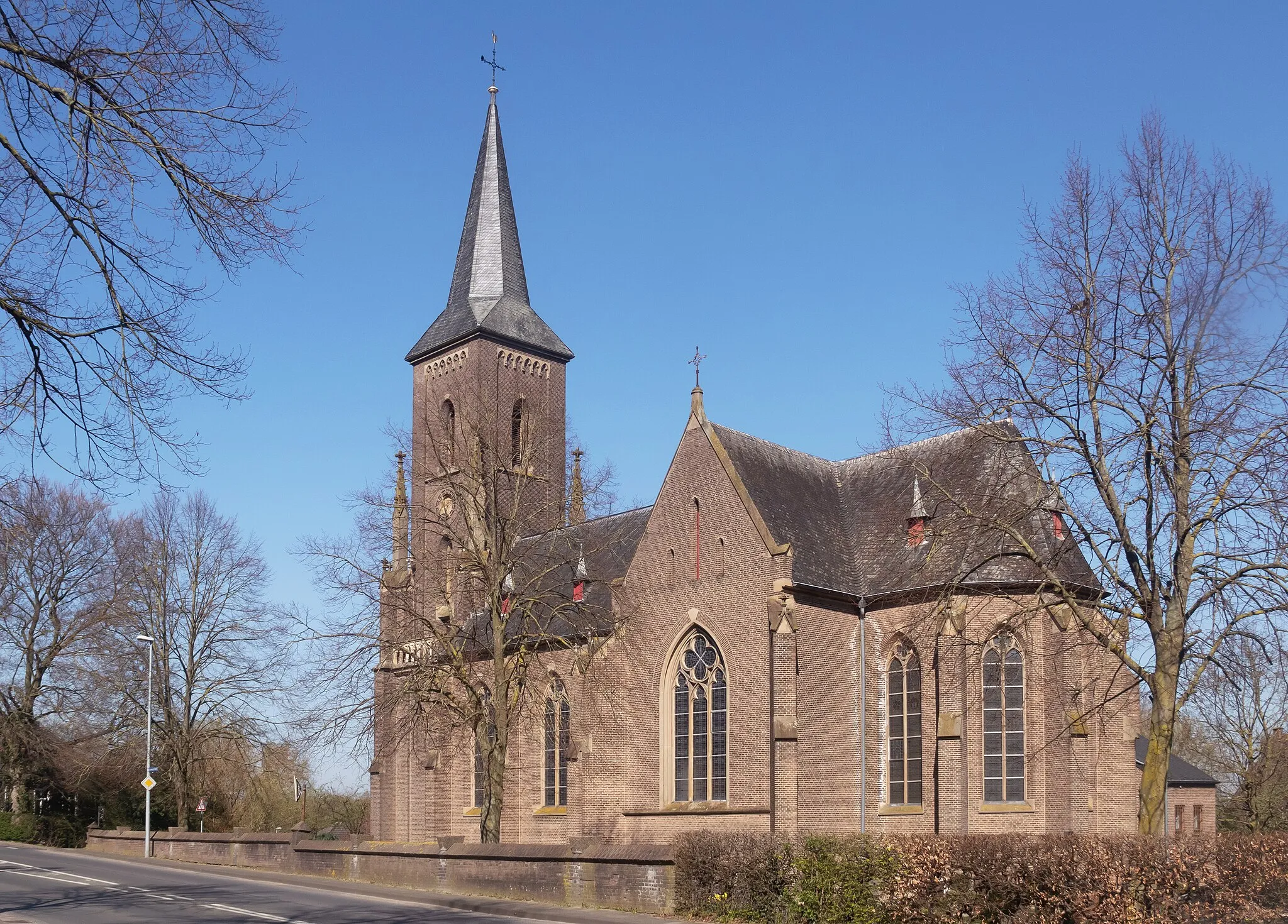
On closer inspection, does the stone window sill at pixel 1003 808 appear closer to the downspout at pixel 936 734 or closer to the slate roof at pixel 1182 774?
the downspout at pixel 936 734

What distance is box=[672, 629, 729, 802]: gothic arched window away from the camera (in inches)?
1217

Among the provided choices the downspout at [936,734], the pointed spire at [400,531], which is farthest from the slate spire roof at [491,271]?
the downspout at [936,734]

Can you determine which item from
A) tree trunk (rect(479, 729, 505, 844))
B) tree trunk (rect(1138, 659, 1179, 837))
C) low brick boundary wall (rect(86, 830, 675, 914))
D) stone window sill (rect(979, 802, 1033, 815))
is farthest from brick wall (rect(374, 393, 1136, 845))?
tree trunk (rect(1138, 659, 1179, 837))

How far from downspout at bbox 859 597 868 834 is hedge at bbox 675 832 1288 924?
10.1 meters

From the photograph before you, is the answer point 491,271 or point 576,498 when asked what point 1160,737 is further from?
point 491,271

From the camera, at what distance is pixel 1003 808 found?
27156mm

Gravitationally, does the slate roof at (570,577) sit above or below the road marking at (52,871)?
above

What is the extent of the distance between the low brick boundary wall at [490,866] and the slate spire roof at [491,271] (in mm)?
22720

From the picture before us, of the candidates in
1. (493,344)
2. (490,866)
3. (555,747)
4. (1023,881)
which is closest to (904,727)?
(490,866)

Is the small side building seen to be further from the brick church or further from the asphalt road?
the asphalt road

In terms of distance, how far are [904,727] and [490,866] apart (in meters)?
10.6

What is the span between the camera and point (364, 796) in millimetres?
72938

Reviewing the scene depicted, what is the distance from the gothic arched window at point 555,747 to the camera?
37000mm

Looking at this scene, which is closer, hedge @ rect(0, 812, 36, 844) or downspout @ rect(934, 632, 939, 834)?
downspout @ rect(934, 632, 939, 834)
